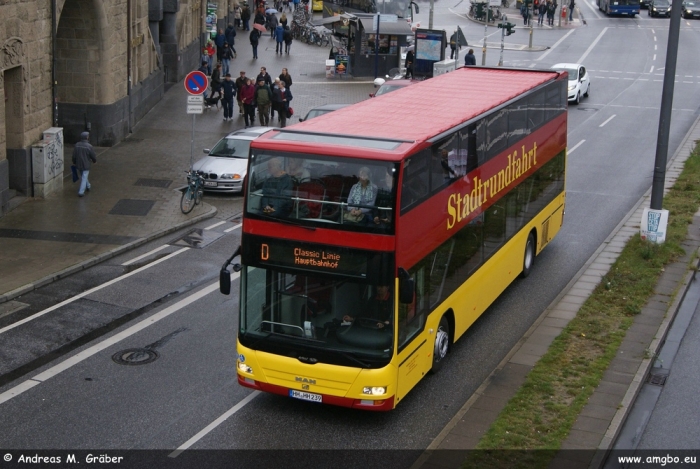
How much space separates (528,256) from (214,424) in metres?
8.28

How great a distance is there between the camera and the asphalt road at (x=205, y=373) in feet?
38.7

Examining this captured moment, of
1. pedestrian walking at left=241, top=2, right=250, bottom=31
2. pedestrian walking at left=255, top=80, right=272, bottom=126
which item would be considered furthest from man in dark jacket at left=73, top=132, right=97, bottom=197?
Answer: pedestrian walking at left=241, top=2, right=250, bottom=31

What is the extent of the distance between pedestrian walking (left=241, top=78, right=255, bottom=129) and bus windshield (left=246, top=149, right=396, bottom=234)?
71.1 ft

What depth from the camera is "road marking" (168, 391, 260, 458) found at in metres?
11.3

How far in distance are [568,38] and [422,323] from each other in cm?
5132

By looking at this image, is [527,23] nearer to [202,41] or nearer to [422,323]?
[202,41]

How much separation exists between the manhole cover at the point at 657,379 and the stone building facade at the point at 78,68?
1429cm

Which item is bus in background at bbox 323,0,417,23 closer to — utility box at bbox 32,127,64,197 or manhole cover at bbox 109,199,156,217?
utility box at bbox 32,127,64,197

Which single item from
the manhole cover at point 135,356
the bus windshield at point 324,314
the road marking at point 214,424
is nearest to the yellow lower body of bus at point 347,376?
the bus windshield at point 324,314

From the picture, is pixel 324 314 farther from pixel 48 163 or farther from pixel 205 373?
pixel 48 163

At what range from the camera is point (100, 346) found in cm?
1468

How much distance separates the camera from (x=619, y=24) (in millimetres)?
68688

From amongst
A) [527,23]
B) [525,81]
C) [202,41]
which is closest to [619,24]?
[527,23]

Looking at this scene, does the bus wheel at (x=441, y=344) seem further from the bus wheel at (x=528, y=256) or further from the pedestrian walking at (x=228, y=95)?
the pedestrian walking at (x=228, y=95)
